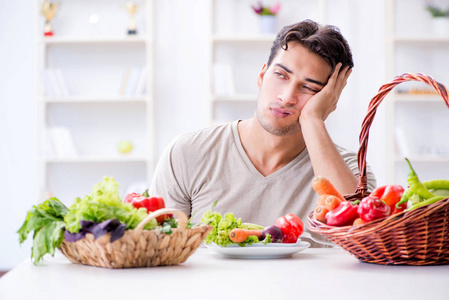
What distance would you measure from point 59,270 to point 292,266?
455 millimetres

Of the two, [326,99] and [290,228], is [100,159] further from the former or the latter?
[290,228]

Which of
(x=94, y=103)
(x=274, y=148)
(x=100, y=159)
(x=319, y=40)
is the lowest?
(x=100, y=159)

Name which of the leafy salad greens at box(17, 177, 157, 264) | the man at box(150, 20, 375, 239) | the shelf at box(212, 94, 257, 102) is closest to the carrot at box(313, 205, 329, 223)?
the leafy salad greens at box(17, 177, 157, 264)

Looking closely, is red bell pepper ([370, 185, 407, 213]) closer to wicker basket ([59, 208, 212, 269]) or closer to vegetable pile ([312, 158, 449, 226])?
vegetable pile ([312, 158, 449, 226])

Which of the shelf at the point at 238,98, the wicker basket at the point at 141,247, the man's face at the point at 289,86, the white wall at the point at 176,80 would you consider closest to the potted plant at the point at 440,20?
the white wall at the point at 176,80

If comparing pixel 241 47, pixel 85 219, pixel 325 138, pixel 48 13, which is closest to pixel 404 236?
pixel 85 219

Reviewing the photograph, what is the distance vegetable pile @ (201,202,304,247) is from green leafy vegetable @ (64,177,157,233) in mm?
Result: 213

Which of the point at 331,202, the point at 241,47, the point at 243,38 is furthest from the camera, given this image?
the point at 241,47

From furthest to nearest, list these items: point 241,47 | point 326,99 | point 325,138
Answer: point 241,47, point 326,99, point 325,138

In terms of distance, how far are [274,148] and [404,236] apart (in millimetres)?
943

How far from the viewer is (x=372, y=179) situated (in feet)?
7.06

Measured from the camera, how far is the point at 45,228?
50.3 inches

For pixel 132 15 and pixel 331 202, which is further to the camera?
pixel 132 15

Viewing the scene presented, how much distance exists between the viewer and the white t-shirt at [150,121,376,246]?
2070mm
